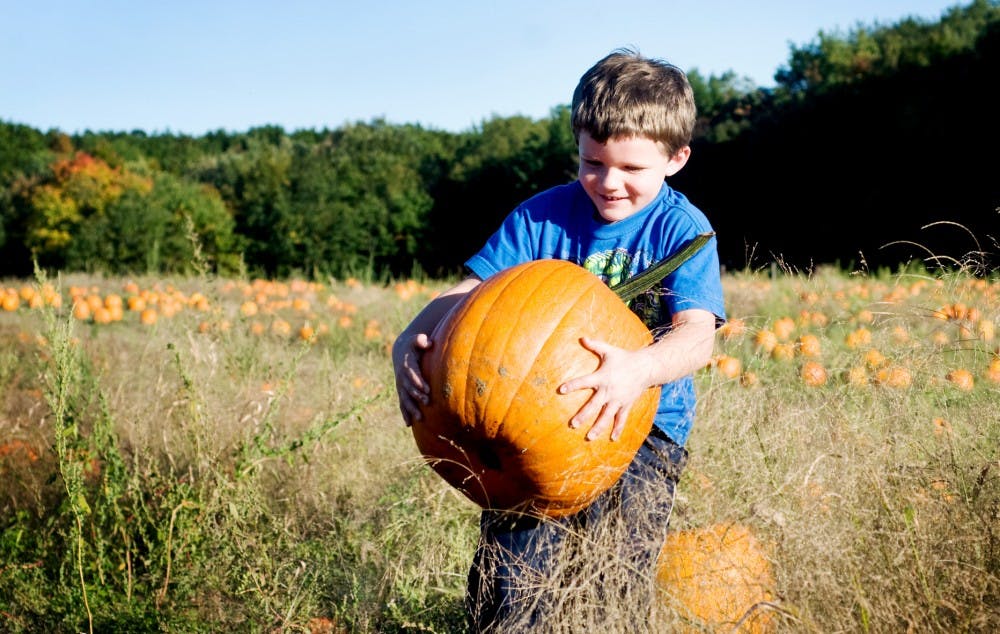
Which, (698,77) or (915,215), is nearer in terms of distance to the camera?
(915,215)

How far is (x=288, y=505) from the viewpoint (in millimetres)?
3268

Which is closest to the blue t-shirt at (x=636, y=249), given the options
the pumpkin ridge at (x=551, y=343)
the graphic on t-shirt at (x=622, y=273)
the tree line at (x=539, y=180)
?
the graphic on t-shirt at (x=622, y=273)

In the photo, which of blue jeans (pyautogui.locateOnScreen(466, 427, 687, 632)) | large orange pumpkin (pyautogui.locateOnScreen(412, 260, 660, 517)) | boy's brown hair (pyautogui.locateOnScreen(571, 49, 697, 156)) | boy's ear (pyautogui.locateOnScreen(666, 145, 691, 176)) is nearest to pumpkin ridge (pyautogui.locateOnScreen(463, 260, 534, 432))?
large orange pumpkin (pyautogui.locateOnScreen(412, 260, 660, 517))

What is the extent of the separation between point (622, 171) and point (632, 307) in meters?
0.37

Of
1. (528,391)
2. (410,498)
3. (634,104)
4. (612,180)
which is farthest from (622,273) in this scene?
(410,498)

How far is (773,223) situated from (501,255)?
67.9ft

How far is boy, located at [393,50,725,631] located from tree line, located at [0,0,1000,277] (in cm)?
1045

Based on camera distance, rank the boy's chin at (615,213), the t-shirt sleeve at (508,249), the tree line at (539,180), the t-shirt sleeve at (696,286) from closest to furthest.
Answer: the t-shirt sleeve at (696,286) → the boy's chin at (615,213) → the t-shirt sleeve at (508,249) → the tree line at (539,180)

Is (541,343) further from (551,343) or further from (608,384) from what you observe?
(608,384)

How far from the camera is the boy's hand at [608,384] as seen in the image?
1.82m

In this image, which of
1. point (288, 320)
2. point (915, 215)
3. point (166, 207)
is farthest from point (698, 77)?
point (288, 320)

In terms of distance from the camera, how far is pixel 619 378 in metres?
1.82

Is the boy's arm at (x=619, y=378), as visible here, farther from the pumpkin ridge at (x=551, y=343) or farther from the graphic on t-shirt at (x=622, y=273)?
the graphic on t-shirt at (x=622, y=273)

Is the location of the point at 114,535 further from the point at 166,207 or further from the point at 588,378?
the point at 166,207
